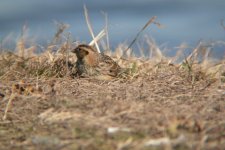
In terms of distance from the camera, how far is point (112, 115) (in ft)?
15.2

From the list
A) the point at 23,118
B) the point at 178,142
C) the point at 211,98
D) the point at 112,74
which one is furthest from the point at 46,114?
the point at 112,74

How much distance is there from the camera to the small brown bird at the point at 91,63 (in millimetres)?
7677

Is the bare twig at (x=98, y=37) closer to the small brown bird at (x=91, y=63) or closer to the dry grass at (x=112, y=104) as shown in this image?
the small brown bird at (x=91, y=63)

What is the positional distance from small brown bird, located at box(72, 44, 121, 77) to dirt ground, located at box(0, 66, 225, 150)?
932 millimetres

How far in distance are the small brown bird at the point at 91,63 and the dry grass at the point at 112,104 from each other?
0.16 m

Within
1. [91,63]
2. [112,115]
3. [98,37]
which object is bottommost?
[112,115]

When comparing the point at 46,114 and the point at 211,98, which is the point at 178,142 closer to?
the point at 46,114

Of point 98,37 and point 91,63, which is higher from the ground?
point 98,37

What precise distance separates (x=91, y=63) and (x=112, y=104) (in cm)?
302

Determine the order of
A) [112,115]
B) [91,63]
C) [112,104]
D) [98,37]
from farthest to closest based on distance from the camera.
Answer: [98,37] → [91,63] → [112,104] → [112,115]

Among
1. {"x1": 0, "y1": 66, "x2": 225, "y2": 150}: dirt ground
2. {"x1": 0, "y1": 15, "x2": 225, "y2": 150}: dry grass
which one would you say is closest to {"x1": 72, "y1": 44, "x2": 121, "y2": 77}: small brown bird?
{"x1": 0, "y1": 15, "x2": 225, "y2": 150}: dry grass

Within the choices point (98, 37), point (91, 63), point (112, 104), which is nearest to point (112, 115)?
point (112, 104)

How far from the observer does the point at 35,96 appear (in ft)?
18.8

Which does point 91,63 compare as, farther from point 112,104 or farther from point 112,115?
point 112,115
